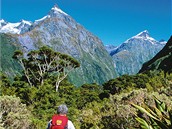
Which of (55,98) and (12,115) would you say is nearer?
(12,115)

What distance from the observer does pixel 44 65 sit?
1918 inches

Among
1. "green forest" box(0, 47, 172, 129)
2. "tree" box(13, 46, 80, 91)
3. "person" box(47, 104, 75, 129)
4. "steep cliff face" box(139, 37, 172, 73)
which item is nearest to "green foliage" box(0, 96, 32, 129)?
"green forest" box(0, 47, 172, 129)

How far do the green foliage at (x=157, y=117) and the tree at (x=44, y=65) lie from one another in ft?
148

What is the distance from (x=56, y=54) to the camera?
48.3 meters

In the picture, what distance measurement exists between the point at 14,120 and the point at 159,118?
910 inches

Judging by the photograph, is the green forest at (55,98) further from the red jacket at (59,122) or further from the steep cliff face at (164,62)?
the steep cliff face at (164,62)

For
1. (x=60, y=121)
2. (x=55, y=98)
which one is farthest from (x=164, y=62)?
(x=60, y=121)

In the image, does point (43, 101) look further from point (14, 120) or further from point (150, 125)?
point (150, 125)

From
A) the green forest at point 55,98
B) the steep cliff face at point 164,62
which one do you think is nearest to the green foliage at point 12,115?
the green forest at point 55,98

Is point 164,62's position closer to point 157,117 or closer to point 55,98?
point 55,98

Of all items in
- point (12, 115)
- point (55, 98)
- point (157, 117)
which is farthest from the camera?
point (55, 98)

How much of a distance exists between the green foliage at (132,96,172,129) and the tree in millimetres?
45007

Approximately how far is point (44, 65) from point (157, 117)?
46.6 meters

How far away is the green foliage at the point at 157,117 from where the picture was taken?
2.42m
